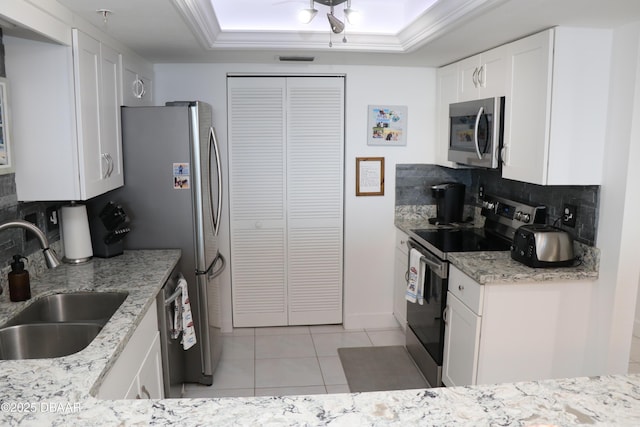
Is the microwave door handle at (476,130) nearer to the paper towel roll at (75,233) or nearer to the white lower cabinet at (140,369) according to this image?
the white lower cabinet at (140,369)

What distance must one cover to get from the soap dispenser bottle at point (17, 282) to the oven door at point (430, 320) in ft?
7.02

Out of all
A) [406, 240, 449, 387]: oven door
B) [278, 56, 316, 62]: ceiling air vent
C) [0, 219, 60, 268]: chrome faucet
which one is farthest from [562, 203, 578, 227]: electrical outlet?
[0, 219, 60, 268]: chrome faucet

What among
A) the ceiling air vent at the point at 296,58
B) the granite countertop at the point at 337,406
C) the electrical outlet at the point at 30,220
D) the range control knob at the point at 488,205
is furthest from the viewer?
the range control knob at the point at 488,205

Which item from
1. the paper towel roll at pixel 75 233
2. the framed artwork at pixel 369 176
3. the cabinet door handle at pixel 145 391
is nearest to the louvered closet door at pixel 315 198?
the framed artwork at pixel 369 176

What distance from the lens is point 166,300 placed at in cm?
270

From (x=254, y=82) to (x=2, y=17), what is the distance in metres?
2.27

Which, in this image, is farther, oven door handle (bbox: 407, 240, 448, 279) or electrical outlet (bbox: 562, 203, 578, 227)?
oven door handle (bbox: 407, 240, 448, 279)

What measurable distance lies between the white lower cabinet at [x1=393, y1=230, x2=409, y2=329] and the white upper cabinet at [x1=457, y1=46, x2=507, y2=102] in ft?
3.83

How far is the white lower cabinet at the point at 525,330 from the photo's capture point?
2619mm

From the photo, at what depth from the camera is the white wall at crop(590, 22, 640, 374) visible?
7.87 ft

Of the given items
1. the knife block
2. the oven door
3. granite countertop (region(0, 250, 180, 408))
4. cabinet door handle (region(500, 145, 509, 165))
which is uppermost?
cabinet door handle (region(500, 145, 509, 165))

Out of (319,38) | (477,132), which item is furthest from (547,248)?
(319,38)

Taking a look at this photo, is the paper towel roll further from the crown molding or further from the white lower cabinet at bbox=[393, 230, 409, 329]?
the white lower cabinet at bbox=[393, 230, 409, 329]

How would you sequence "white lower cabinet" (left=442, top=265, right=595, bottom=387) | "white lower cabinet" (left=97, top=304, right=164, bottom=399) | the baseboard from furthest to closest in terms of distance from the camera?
the baseboard → "white lower cabinet" (left=442, top=265, right=595, bottom=387) → "white lower cabinet" (left=97, top=304, right=164, bottom=399)
